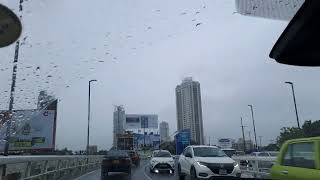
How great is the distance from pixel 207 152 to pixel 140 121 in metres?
83.2

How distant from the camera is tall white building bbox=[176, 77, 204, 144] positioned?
11588 cm

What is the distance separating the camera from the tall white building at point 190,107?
11588 cm

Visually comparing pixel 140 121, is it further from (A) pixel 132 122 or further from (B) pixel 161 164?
(B) pixel 161 164

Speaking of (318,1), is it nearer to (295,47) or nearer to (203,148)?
(295,47)

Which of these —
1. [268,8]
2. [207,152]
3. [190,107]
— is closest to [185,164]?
[207,152]

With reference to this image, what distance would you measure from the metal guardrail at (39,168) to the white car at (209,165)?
593cm

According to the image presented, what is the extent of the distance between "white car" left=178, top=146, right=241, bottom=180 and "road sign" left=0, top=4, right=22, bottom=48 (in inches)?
567

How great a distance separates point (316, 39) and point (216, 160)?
15.4 meters

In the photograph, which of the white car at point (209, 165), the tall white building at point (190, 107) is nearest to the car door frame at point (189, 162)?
the white car at point (209, 165)

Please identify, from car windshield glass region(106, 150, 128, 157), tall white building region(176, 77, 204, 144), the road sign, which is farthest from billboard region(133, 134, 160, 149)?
the road sign

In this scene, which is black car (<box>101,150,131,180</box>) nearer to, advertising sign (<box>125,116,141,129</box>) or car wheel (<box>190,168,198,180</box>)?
car wheel (<box>190,168,198,180</box>)

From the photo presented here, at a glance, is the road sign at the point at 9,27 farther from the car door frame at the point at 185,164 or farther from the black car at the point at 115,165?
the black car at the point at 115,165

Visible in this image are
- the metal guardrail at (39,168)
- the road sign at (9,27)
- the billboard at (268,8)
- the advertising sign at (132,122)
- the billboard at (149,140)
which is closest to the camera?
the road sign at (9,27)

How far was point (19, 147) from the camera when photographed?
47.6 m
